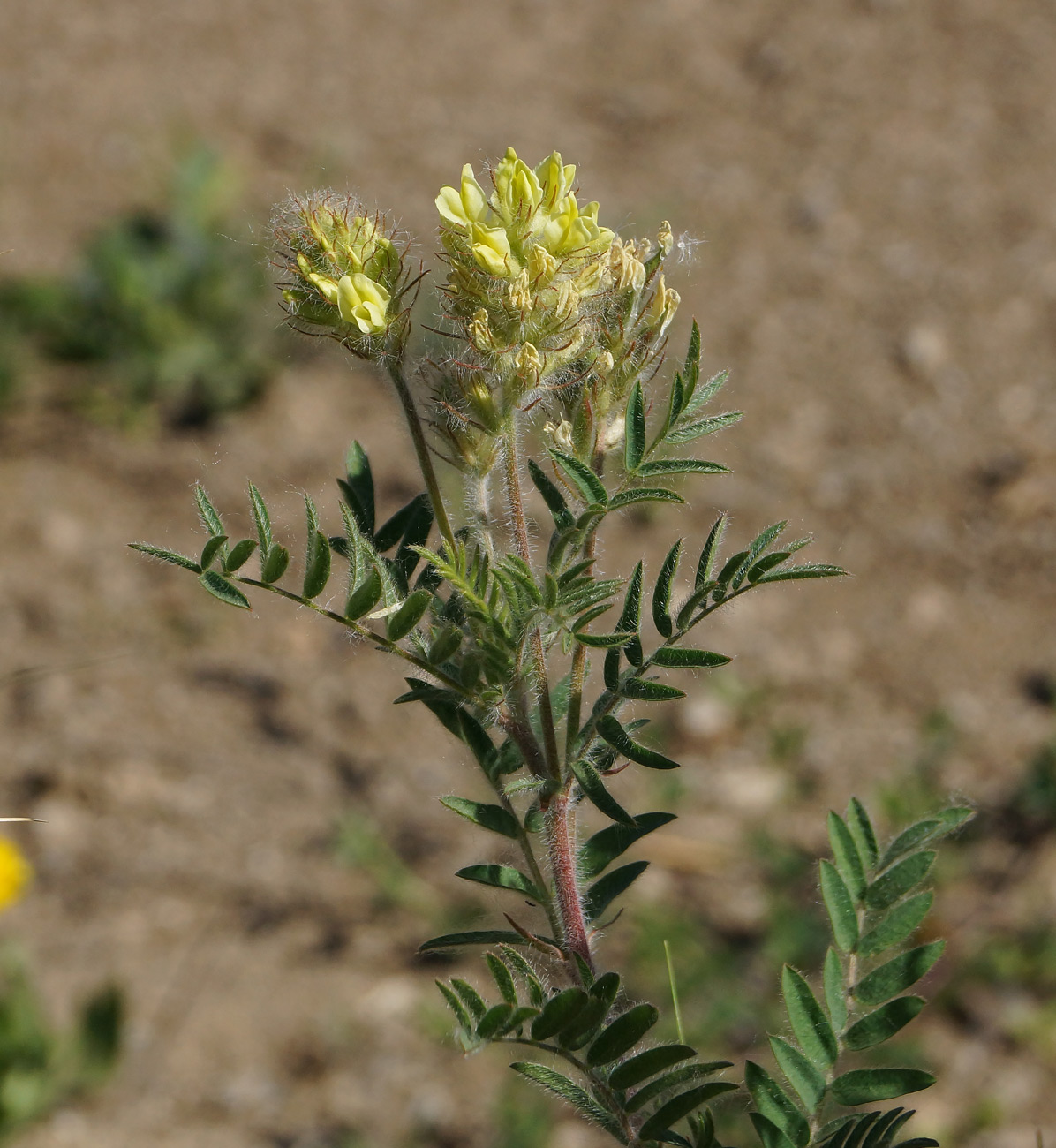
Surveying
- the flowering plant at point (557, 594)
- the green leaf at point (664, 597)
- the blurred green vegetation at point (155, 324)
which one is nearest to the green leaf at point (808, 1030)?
the flowering plant at point (557, 594)

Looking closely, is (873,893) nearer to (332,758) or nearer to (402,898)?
(402,898)

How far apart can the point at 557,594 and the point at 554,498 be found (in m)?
0.15

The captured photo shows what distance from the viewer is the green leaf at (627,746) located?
43.7 inches

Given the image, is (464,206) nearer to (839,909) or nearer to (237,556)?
(237,556)

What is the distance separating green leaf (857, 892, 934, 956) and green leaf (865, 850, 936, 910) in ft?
0.06

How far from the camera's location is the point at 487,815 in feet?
3.87

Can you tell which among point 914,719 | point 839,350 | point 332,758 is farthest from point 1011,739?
point 332,758

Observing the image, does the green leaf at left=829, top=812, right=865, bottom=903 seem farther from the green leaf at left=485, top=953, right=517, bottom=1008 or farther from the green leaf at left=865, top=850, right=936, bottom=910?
the green leaf at left=485, top=953, right=517, bottom=1008

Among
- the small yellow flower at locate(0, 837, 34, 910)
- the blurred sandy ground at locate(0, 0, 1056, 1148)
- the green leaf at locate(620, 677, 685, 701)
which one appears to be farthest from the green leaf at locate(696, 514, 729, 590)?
the small yellow flower at locate(0, 837, 34, 910)

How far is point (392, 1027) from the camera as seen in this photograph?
10.2 ft

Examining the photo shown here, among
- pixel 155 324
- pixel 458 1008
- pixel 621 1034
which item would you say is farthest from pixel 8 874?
pixel 155 324

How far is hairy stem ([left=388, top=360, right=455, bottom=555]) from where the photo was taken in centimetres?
112

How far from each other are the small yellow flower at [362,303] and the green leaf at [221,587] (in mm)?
277

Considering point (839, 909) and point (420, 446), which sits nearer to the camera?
point (420, 446)
